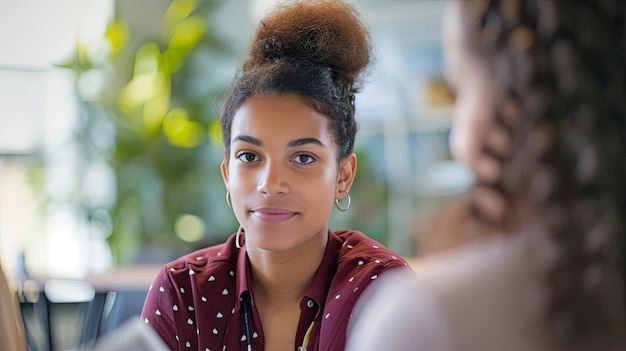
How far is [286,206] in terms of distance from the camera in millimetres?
1750

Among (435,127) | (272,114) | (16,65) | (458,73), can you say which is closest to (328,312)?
(272,114)

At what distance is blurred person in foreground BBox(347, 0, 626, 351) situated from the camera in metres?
0.71

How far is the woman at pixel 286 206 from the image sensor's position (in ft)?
5.79

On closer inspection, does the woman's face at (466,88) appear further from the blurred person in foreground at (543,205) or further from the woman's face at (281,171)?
the woman's face at (281,171)

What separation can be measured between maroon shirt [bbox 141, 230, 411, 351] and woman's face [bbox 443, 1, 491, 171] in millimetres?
979

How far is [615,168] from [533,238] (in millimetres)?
96

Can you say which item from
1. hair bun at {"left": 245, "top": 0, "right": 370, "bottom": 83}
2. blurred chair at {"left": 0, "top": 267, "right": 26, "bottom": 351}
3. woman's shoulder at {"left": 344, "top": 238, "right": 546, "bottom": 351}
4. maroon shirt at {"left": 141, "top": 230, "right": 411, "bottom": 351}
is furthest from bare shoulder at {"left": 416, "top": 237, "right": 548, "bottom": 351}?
hair bun at {"left": 245, "top": 0, "right": 370, "bottom": 83}

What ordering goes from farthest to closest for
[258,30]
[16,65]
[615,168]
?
[16,65] → [258,30] → [615,168]

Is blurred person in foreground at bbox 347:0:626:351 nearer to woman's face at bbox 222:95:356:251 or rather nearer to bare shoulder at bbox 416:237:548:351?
bare shoulder at bbox 416:237:548:351

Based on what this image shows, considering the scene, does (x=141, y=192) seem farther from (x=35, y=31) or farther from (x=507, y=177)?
(x=507, y=177)

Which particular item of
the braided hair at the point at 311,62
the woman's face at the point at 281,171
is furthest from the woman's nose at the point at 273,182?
the braided hair at the point at 311,62

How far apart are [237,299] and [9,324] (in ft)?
2.11

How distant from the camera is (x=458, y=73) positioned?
2.61 ft

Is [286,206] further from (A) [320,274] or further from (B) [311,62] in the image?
(B) [311,62]
